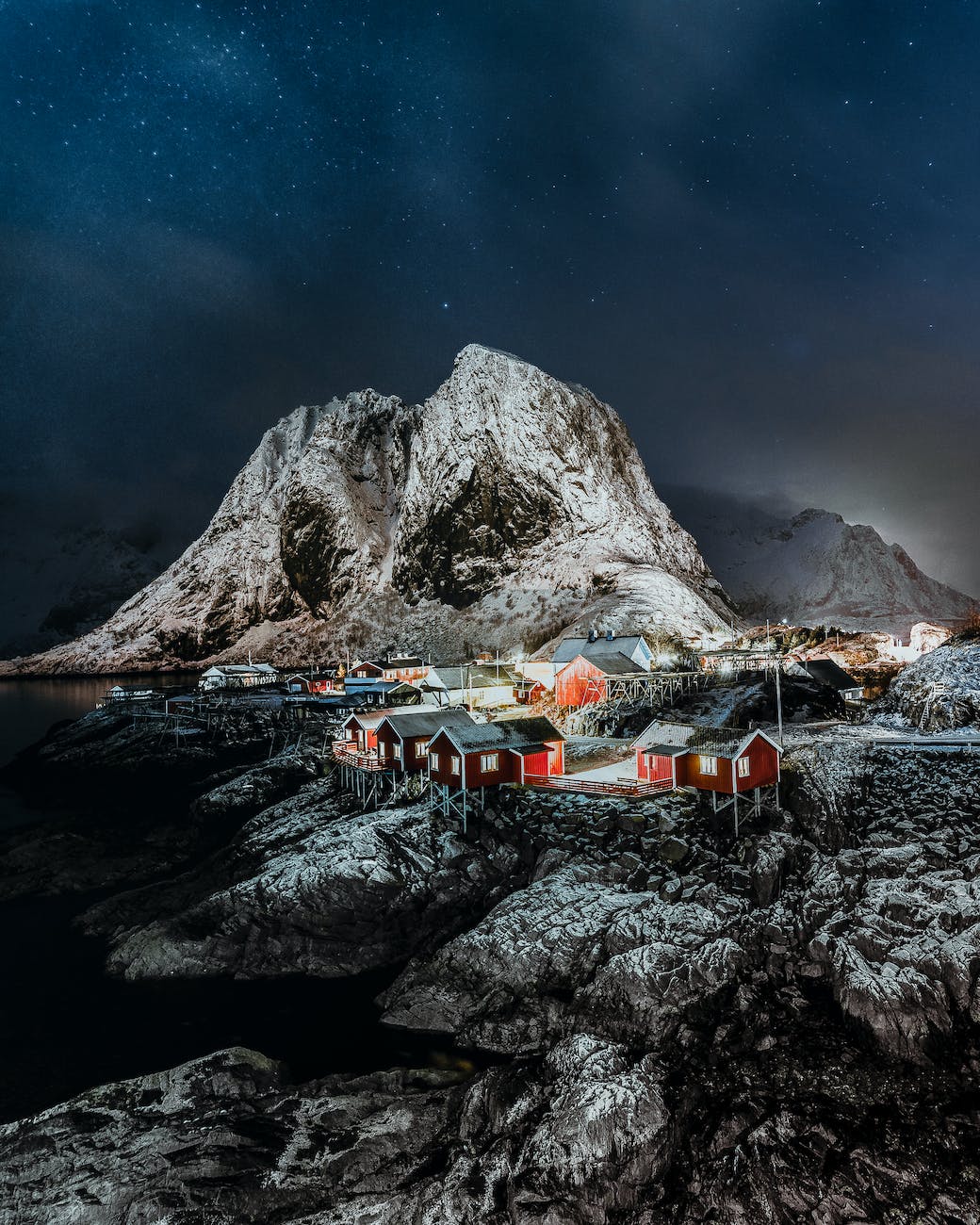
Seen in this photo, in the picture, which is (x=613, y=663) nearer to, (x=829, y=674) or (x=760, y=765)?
(x=829, y=674)

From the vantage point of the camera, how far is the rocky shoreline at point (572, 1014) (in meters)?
12.4

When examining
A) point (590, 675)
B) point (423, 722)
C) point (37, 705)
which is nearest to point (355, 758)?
point (423, 722)

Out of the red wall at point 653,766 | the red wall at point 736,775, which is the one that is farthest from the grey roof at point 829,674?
the red wall at point 653,766

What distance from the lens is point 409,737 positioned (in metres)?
34.2

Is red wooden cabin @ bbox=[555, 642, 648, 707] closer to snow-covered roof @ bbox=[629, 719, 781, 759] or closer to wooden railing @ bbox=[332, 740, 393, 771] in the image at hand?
wooden railing @ bbox=[332, 740, 393, 771]

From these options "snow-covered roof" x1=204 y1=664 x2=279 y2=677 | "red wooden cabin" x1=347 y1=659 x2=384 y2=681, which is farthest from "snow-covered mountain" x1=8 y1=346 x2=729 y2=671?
"snow-covered roof" x1=204 y1=664 x2=279 y2=677

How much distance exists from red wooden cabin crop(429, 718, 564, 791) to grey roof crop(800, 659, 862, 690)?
30.5 m

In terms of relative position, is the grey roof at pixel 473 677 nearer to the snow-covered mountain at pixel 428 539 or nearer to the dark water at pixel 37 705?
the snow-covered mountain at pixel 428 539

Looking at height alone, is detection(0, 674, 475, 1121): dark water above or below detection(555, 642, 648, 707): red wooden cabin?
below

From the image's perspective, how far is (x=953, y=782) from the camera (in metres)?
26.7

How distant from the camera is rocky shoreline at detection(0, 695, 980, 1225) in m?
12.4

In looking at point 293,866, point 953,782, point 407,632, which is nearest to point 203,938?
point 293,866

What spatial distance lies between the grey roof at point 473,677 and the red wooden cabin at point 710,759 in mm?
31630

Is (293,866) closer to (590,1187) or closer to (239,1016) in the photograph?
(239,1016)
